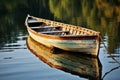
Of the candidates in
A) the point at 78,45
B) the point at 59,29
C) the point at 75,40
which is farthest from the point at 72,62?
the point at 59,29

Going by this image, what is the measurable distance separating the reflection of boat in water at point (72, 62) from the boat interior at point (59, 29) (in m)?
2.22

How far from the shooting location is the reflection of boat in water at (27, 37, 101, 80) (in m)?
27.0

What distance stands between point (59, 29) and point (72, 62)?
37.1ft

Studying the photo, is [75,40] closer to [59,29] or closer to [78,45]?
[78,45]

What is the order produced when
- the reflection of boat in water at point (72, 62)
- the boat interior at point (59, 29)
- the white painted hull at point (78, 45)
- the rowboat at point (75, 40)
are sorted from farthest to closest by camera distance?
the boat interior at point (59, 29) < the white painted hull at point (78, 45) < the rowboat at point (75, 40) < the reflection of boat in water at point (72, 62)

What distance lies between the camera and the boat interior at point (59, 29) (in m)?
34.5

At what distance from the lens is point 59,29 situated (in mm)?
41000

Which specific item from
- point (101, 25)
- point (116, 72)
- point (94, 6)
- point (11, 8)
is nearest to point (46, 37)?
point (116, 72)

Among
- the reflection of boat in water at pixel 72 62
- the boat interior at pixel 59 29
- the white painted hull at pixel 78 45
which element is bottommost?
the reflection of boat in water at pixel 72 62

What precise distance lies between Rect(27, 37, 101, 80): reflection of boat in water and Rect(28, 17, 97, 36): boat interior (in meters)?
A: 2.22

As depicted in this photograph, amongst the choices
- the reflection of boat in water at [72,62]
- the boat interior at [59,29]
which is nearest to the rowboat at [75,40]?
the boat interior at [59,29]

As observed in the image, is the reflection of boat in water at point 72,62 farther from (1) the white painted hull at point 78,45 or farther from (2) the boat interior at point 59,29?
(2) the boat interior at point 59,29

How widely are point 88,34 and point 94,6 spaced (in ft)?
143

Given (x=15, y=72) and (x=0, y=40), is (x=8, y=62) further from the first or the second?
(x=0, y=40)
